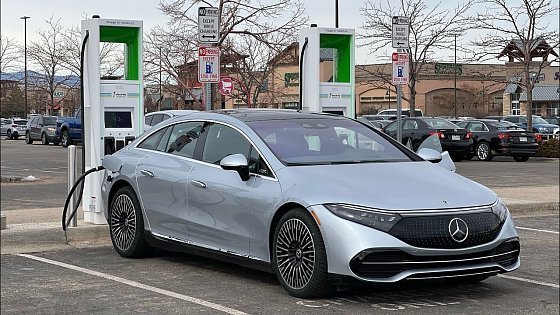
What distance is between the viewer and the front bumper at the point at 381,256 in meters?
6.23

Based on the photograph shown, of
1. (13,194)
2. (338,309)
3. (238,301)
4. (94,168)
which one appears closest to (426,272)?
(338,309)

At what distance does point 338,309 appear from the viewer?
252 inches

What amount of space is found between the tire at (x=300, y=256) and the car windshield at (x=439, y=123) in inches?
893

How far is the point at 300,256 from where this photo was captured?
666 cm

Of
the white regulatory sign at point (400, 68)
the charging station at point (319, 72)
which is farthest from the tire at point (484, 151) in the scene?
the charging station at point (319, 72)

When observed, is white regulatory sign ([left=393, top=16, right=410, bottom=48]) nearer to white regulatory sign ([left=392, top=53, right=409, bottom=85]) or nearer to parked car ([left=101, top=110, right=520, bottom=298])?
white regulatory sign ([left=392, top=53, right=409, bottom=85])

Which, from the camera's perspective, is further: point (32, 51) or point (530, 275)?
point (32, 51)

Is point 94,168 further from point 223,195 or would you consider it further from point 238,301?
point 238,301

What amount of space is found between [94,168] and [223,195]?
273cm

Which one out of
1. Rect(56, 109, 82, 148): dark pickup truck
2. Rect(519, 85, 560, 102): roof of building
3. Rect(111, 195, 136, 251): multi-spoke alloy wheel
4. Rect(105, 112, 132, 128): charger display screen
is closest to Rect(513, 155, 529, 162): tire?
Rect(56, 109, 82, 148): dark pickup truck

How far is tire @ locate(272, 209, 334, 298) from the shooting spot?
21.3 ft

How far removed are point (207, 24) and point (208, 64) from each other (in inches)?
21.7

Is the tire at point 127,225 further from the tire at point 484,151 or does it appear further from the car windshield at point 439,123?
the tire at point 484,151

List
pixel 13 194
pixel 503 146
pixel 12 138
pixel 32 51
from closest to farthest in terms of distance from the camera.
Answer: pixel 13 194 < pixel 503 146 < pixel 32 51 < pixel 12 138
